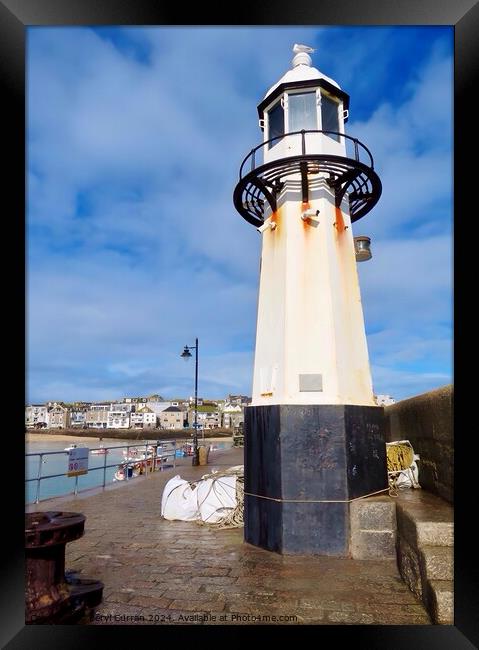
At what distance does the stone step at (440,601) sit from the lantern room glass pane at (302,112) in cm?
666

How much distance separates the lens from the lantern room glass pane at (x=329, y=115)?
796 cm

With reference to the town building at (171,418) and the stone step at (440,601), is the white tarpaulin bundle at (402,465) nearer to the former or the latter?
Answer: the stone step at (440,601)

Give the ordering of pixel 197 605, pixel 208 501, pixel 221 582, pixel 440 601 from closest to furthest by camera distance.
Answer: pixel 440 601, pixel 197 605, pixel 221 582, pixel 208 501

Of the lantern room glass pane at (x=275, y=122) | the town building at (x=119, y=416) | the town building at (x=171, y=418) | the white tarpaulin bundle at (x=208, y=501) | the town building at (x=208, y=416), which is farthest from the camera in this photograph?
the town building at (x=119, y=416)

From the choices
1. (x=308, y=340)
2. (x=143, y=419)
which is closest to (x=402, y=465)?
(x=308, y=340)

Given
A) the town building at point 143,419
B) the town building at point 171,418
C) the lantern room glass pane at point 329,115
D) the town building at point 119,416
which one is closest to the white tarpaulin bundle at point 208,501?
the lantern room glass pane at point 329,115

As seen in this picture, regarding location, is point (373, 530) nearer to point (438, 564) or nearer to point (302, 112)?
point (438, 564)

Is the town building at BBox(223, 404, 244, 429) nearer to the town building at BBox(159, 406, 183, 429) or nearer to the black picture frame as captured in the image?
the town building at BBox(159, 406, 183, 429)

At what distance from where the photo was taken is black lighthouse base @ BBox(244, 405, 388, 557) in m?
6.40

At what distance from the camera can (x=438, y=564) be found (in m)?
4.37

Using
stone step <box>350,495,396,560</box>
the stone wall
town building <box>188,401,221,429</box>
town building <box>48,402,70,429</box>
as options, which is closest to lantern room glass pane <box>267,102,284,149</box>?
the stone wall

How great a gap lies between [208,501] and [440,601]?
198 inches
